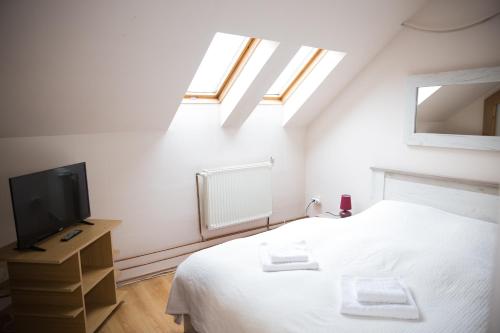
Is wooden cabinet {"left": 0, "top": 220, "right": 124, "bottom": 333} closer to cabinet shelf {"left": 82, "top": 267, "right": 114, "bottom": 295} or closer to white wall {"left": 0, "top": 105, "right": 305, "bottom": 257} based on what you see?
cabinet shelf {"left": 82, "top": 267, "right": 114, "bottom": 295}

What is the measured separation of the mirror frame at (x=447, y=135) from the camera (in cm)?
240

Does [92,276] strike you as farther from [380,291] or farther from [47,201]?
[380,291]

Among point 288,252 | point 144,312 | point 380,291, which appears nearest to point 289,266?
point 288,252

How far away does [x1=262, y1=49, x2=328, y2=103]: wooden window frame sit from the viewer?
3.32m

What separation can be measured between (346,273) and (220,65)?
2.20 m

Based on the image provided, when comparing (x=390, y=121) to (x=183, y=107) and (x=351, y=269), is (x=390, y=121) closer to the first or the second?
(x=351, y=269)

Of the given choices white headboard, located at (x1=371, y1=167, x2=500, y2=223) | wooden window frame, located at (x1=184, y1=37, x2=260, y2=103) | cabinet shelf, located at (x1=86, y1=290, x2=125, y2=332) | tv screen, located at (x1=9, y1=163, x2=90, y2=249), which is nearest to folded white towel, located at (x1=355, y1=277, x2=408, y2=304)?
white headboard, located at (x1=371, y1=167, x2=500, y2=223)

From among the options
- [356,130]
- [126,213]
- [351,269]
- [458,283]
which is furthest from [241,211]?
[458,283]

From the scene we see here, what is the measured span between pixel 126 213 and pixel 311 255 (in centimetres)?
173

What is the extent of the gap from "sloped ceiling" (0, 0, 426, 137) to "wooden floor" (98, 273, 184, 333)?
1.39 meters

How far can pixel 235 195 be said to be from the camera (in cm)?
341

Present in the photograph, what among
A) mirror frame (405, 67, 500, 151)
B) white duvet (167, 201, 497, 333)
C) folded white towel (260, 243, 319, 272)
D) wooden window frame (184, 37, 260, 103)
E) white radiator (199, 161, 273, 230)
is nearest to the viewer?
white duvet (167, 201, 497, 333)

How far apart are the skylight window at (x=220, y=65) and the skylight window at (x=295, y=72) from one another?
17.8 inches

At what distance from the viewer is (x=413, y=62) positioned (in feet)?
9.48
